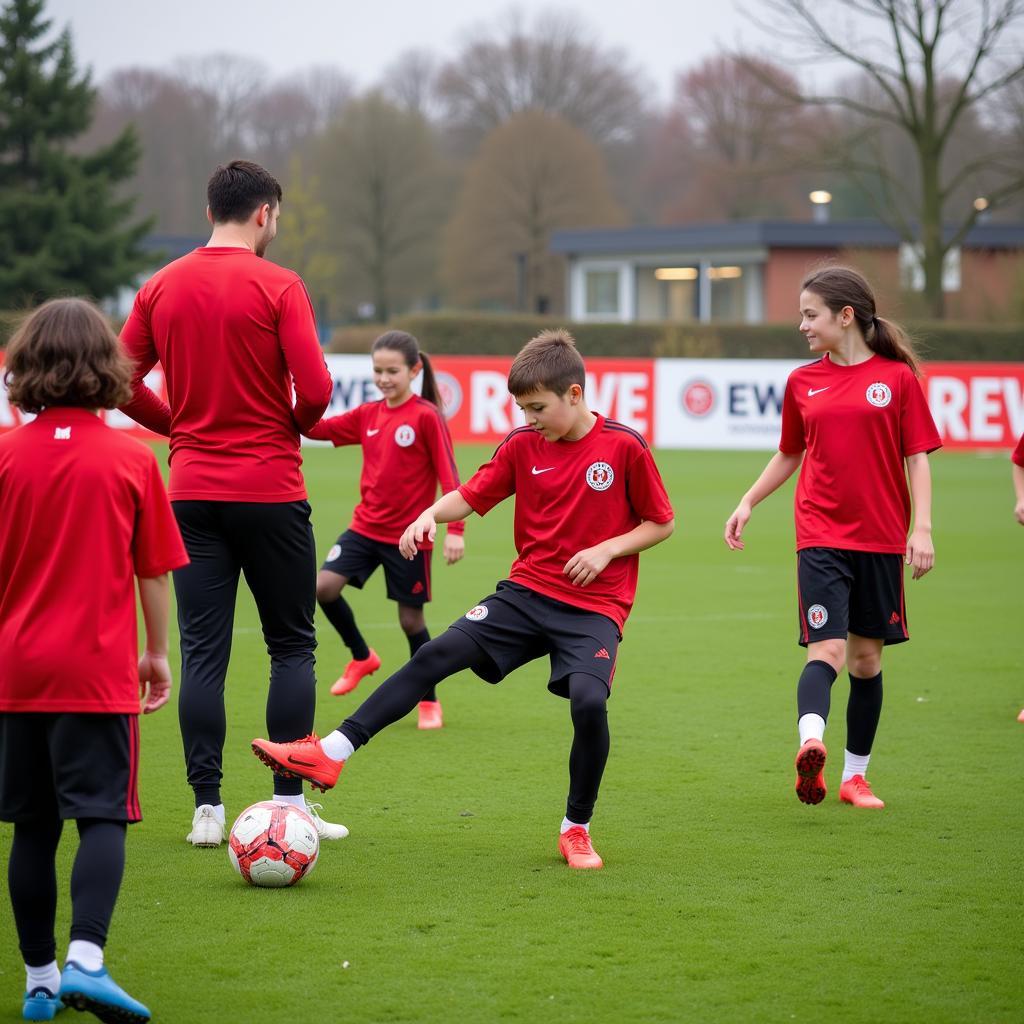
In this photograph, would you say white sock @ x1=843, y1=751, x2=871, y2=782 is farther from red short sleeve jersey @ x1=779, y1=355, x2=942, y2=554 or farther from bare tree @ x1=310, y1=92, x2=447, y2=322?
bare tree @ x1=310, y1=92, x2=447, y2=322

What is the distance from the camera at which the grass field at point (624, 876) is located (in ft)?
12.9

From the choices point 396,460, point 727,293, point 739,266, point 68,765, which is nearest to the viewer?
point 68,765

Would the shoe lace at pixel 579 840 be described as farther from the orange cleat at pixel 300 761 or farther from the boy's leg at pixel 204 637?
the boy's leg at pixel 204 637

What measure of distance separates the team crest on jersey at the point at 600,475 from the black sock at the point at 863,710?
152 centimetres

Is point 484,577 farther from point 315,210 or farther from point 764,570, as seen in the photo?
point 315,210

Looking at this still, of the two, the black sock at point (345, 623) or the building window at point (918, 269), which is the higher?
the building window at point (918, 269)

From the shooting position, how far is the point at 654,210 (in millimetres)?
72125

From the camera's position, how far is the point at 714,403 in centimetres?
2509

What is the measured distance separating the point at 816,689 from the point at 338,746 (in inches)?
74.2

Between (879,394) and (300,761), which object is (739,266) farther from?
(300,761)

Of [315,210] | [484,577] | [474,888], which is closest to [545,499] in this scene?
[474,888]

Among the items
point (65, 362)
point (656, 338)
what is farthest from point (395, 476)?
point (656, 338)

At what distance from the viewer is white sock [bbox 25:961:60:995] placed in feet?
12.1

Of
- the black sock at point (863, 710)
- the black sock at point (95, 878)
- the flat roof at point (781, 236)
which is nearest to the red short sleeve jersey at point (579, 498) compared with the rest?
the black sock at point (863, 710)
